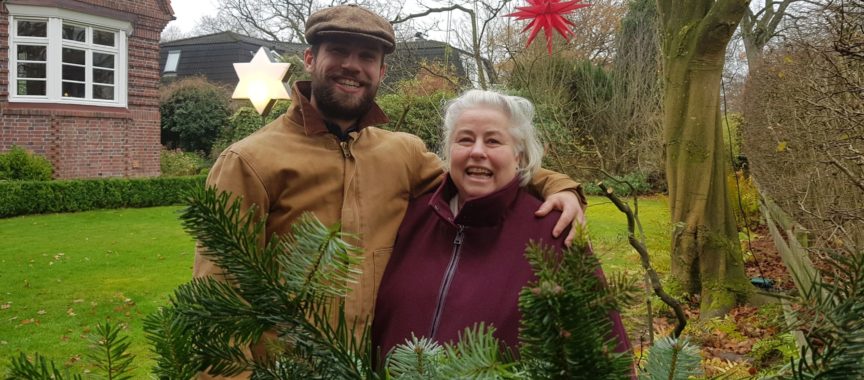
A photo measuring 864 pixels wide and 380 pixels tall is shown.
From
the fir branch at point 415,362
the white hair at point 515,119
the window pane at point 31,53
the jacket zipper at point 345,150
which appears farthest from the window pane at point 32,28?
the fir branch at point 415,362

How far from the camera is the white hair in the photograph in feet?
7.41

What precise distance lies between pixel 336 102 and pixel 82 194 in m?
14.8

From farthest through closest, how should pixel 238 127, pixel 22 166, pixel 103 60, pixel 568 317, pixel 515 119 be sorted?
pixel 238 127, pixel 103 60, pixel 22 166, pixel 515 119, pixel 568 317

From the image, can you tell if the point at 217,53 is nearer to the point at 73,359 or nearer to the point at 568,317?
the point at 73,359

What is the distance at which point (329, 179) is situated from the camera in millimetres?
2150

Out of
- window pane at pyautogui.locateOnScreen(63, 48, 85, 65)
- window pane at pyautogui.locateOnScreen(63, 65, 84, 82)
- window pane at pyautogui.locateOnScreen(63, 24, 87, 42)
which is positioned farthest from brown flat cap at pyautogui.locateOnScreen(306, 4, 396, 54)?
window pane at pyautogui.locateOnScreen(63, 24, 87, 42)

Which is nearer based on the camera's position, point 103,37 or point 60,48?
point 60,48

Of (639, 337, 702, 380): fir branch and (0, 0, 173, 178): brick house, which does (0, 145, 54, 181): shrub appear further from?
(639, 337, 702, 380): fir branch

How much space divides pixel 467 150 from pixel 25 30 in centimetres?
1808

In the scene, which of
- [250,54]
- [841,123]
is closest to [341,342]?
[841,123]

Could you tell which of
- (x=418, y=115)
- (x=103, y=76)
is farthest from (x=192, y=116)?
(x=418, y=115)

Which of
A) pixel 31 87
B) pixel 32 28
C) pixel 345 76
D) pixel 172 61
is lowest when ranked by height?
pixel 345 76

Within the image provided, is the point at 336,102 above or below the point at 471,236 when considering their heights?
above

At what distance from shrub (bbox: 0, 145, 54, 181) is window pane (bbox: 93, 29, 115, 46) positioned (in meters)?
3.88
